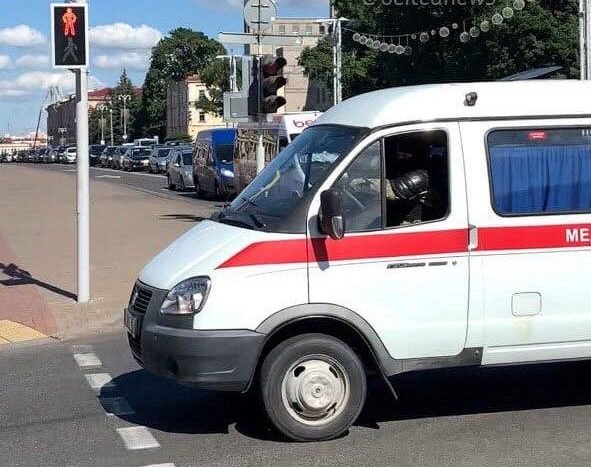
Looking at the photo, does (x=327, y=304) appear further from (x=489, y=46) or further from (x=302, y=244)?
(x=489, y=46)

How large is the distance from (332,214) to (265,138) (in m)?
19.6

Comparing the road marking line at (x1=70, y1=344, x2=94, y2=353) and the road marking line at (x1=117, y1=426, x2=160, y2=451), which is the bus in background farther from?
the road marking line at (x1=117, y1=426, x2=160, y2=451)

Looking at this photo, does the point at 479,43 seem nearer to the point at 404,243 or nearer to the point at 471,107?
the point at 471,107

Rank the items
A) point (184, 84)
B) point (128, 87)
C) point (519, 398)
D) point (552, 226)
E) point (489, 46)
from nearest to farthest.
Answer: point (552, 226), point (519, 398), point (489, 46), point (184, 84), point (128, 87)

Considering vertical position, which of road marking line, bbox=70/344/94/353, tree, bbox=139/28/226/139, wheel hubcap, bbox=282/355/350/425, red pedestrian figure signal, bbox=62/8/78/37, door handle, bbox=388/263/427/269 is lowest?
road marking line, bbox=70/344/94/353

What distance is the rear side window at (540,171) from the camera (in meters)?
6.45

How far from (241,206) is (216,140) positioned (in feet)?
85.5

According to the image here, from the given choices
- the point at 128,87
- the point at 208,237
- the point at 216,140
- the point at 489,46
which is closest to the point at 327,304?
A: the point at 208,237

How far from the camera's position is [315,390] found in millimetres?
6230

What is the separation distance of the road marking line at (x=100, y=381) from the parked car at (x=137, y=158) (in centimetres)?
5710

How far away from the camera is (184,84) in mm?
133750

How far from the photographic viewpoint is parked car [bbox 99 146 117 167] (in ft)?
251

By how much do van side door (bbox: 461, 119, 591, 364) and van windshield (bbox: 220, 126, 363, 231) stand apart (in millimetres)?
851

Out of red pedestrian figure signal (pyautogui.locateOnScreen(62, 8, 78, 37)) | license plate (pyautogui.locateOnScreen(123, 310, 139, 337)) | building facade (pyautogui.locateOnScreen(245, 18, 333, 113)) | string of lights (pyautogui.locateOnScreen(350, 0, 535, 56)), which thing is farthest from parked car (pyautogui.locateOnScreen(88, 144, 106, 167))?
license plate (pyautogui.locateOnScreen(123, 310, 139, 337))
